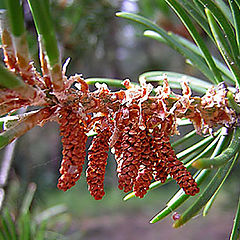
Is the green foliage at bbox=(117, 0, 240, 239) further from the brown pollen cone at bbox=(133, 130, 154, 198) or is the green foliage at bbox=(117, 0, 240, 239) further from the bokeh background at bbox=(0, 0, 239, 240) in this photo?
the bokeh background at bbox=(0, 0, 239, 240)

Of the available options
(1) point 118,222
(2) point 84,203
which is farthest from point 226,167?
(2) point 84,203

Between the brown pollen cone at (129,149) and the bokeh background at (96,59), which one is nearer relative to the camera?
the brown pollen cone at (129,149)

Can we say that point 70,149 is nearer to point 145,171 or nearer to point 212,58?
point 145,171

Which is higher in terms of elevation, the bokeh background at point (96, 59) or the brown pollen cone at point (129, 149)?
the brown pollen cone at point (129, 149)

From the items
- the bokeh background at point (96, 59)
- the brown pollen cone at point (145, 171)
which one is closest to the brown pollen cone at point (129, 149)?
the brown pollen cone at point (145, 171)

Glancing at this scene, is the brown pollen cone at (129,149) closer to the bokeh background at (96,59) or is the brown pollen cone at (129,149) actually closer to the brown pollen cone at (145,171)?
the brown pollen cone at (145,171)

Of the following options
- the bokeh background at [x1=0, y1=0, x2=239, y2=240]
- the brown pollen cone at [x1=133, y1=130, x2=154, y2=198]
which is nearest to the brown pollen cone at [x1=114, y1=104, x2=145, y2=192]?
the brown pollen cone at [x1=133, y1=130, x2=154, y2=198]

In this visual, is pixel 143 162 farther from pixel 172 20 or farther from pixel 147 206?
pixel 147 206

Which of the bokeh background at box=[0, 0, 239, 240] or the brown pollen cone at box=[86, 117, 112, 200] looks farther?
the bokeh background at box=[0, 0, 239, 240]
